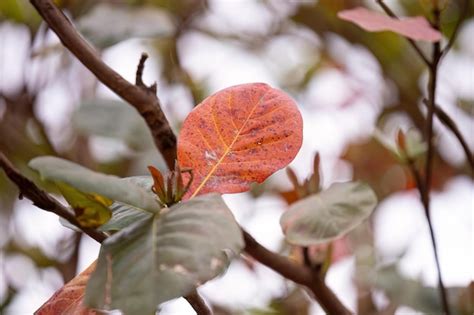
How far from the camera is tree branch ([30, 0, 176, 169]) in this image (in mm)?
483

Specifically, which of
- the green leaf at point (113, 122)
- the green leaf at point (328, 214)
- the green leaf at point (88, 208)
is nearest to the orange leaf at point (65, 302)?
the green leaf at point (88, 208)

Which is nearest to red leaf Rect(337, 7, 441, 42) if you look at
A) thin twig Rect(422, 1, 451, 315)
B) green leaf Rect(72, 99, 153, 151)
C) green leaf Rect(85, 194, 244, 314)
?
thin twig Rect(422, 1, 451, 315)

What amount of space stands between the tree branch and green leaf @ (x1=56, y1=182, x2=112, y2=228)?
0.27ft

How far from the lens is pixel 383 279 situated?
81 centimetres

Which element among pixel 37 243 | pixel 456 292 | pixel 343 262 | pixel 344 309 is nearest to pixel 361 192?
pixel 344 309

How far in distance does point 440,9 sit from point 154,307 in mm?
388

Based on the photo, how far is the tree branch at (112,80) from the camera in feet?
1.59

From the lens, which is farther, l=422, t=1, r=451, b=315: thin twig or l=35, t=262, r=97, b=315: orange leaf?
l=422, t=1, r=451, b=315: thin twig

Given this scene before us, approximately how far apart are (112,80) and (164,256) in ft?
0.58

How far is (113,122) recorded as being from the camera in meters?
0.95

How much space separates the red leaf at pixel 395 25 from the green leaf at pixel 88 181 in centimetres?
25

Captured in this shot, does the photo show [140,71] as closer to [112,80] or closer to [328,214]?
[112,80]

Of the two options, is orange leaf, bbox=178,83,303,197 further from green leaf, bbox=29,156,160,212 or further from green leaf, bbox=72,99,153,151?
green leaf, bbox=72,99,153,151

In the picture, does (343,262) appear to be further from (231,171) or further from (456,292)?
(231,171)
